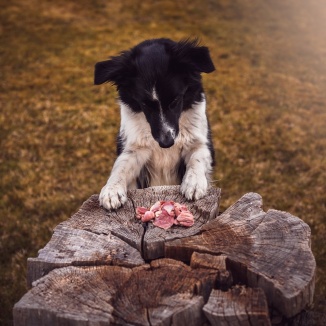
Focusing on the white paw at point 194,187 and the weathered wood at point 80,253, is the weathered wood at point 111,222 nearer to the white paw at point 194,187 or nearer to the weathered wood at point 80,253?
the weathered wood at point 80,253

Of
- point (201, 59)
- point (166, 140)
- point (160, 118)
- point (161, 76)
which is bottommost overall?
point (166, 140)

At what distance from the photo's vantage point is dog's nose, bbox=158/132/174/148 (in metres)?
3.70

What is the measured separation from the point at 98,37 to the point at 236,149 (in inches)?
260

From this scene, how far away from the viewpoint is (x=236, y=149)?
753 centimetres

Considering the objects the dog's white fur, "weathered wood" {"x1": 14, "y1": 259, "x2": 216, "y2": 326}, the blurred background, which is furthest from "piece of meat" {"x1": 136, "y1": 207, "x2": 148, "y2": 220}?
the blurred background

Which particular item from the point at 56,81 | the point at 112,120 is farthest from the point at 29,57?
the point at 112,120

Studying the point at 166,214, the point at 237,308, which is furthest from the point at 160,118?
the point at 237,308

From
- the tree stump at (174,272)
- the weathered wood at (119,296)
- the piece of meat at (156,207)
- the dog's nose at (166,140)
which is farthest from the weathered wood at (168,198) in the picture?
the dog's nose at (166,140)

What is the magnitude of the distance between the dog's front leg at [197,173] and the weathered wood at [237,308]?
45.7 inches

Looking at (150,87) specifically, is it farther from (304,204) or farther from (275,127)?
(275,127)

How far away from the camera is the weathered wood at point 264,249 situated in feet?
7.66

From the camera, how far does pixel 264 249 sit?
2617 millimetres

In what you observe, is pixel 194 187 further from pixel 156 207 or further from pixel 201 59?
pixel 201 59

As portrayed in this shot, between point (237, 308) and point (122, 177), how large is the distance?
1.92m
